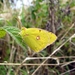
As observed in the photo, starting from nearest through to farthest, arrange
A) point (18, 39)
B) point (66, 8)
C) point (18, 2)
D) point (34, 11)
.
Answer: point (18, 39) < point (34, 11) < point (66, 8) < point (18, 2)

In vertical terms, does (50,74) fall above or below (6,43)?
below

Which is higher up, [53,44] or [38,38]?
[38,38]

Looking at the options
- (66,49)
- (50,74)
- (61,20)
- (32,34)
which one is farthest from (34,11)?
(32,34)

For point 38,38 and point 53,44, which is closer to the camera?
point 38,38

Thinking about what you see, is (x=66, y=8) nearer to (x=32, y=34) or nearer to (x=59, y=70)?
(x=59, y=70)

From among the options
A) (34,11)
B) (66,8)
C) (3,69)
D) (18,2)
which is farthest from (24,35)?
(18,2)

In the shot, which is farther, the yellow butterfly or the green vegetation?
the green vegetation

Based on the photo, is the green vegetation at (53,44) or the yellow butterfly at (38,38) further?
the green vegetation at (53,44)

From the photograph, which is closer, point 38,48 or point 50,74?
point 38,48

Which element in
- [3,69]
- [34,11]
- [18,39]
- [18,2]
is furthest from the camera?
[18,2]

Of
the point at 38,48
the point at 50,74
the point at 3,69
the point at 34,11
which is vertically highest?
the point at 34,11
